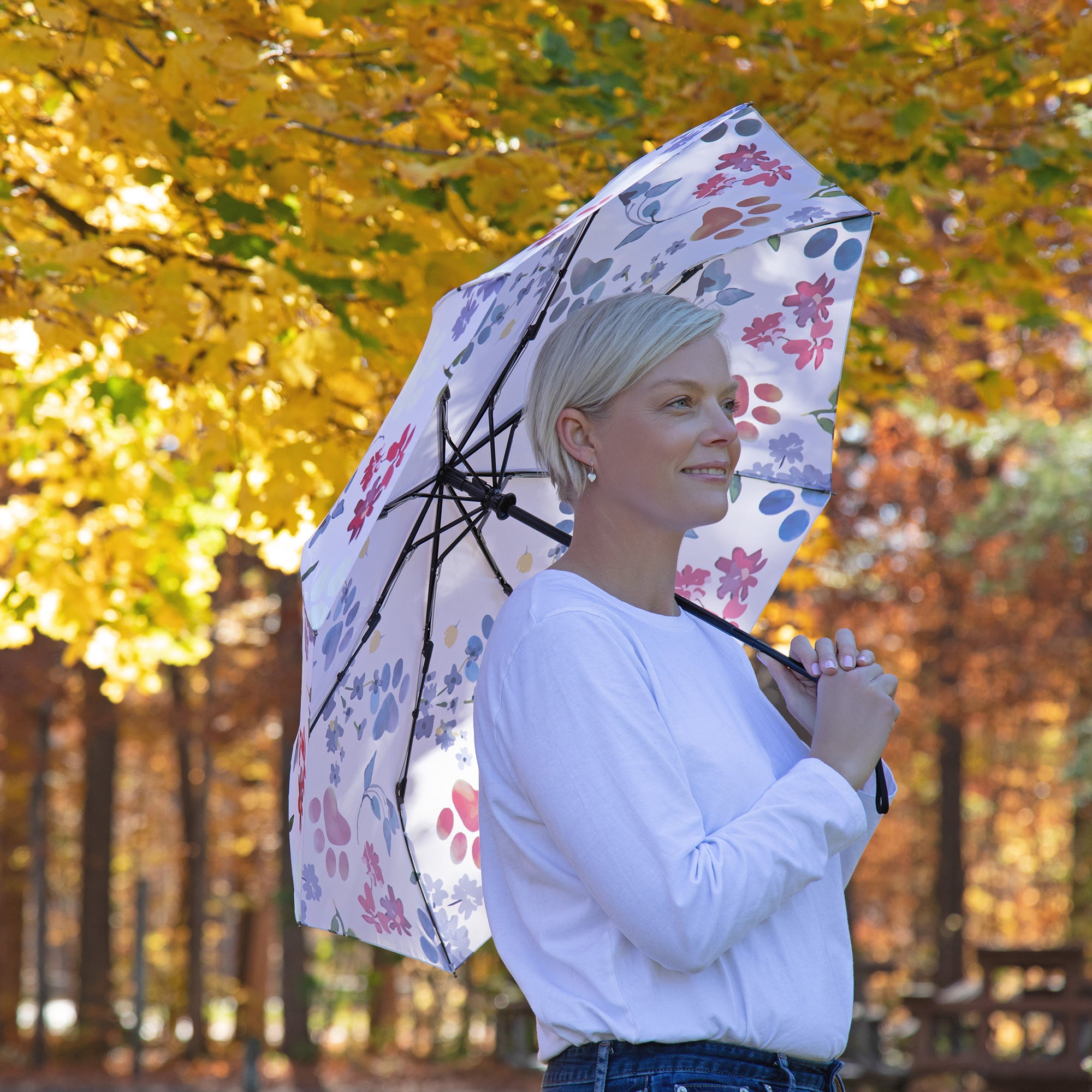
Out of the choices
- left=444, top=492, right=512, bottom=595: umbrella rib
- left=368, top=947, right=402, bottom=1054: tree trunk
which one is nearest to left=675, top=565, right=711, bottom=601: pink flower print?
left=444, top=492, right=512, bottom=595: umbrella rib

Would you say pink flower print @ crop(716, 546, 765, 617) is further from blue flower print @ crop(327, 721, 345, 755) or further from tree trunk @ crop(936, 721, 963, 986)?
tree trunk @ crop(936, 721, 963, 986)

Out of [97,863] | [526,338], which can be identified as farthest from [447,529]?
[97,863]

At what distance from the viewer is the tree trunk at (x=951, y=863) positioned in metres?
15.1

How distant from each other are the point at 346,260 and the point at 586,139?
83 centimetres

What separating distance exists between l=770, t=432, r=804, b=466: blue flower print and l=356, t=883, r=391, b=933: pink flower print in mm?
1323

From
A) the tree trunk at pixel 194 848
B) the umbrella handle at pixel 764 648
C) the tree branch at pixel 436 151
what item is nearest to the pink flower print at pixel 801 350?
the umbrella handle at pixel 764 648

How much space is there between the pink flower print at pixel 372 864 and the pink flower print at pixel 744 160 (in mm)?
1517

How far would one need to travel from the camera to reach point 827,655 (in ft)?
6.75

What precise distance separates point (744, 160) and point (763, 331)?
19.9 inches

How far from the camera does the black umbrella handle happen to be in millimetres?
1977

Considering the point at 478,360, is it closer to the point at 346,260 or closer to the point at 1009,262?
the point at 346,260

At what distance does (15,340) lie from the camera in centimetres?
486

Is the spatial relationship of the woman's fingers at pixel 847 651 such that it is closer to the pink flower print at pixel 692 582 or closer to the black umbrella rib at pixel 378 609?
the pink flower print at pixel 692 582

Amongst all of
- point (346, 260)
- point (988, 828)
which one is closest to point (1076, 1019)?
point (346, 260)
